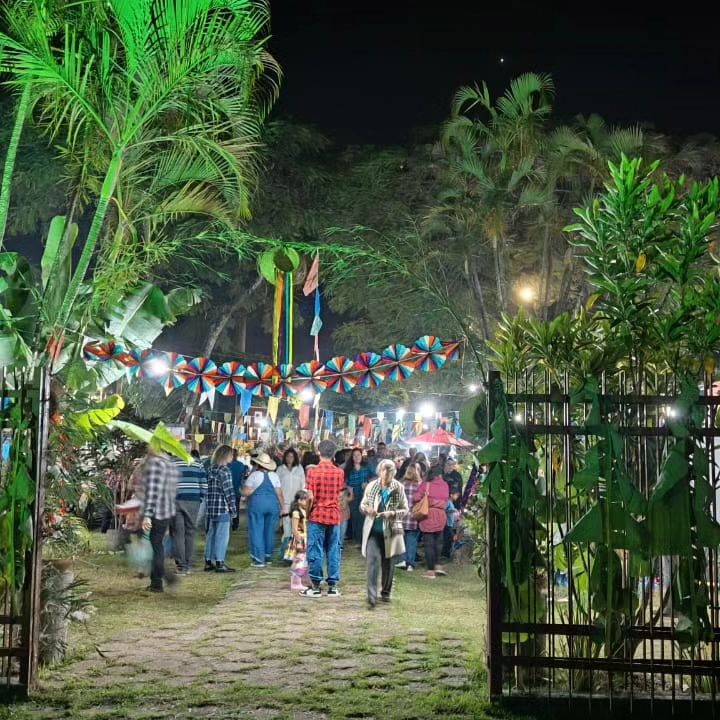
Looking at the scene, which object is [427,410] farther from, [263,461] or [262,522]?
[263,461]

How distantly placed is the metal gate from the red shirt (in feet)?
15.1

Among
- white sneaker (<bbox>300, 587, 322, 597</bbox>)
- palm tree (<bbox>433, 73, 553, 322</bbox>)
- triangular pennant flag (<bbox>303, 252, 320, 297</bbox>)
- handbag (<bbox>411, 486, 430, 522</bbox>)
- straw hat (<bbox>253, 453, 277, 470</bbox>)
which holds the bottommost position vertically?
white sneaker (<bbox>300, 587, 322, 597</bbox>)

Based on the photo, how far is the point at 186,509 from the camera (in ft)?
40.2

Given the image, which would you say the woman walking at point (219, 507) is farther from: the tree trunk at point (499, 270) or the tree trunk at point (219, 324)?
the tree trunk at point (219, 324)

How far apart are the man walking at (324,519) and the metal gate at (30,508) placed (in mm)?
4615

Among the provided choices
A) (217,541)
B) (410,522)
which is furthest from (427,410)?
(217,541)

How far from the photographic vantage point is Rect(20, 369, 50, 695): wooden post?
645 cm

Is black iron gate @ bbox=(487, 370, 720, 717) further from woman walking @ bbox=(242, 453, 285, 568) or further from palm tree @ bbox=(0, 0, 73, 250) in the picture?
woman walking @ bbox=(242, 453, 285, 568)

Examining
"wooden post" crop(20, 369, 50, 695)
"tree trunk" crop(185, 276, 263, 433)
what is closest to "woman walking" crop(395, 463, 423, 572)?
"wooden post" crop(20, 369, 50, 695)

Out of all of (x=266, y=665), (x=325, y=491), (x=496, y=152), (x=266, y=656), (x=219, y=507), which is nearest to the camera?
(x=266, y=665)

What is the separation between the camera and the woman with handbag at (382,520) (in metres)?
10.5

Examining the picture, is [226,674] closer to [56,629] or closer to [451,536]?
[56,629]

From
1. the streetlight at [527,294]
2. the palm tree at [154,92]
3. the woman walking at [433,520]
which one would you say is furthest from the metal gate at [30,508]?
the streetlight at [527,294]

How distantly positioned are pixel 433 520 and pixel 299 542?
7.75 ft
